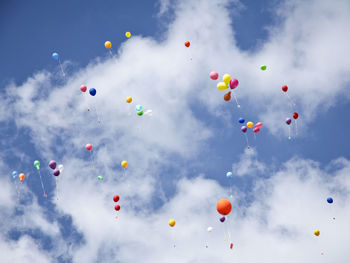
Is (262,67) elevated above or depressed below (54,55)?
below

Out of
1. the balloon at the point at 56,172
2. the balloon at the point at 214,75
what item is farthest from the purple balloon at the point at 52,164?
the balloon at the point at 214,75

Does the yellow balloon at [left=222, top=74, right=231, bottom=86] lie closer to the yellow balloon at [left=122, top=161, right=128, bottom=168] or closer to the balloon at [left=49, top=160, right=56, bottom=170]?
the yellow balloon at [left=122, top=161, right=128, bottom=168]

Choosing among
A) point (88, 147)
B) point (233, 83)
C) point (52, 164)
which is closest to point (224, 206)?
point (233, 83)

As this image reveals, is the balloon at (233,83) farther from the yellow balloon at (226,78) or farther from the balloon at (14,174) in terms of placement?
the balloon at (14,174)

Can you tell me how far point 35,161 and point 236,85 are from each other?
12.6m

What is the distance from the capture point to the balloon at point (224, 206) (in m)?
13.8

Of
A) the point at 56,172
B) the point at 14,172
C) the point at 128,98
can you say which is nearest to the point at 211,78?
the point at 128,98

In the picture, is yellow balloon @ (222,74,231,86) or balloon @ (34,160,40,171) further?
balloon @ (34,160,40,171)

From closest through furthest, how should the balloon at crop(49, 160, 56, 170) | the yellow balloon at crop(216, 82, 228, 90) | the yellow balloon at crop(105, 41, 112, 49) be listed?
the yellow balloon at crop(216, 82, 228, 90) < the balloon at crop(49, 160, 56, 170) < the yellow balloon at crop(105, 41, 112, 49)

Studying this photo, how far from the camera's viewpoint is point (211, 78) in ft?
54.7

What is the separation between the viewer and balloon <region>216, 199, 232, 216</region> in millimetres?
13812

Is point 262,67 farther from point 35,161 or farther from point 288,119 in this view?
point 35,161

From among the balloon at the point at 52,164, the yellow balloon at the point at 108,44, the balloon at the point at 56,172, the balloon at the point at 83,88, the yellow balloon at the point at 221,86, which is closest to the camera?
the yellow balloon at the point at 221,86

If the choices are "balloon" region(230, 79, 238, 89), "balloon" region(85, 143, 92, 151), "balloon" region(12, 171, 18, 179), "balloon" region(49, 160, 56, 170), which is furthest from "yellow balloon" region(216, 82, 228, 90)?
"balloon" region(12, 171, 18, 179)
